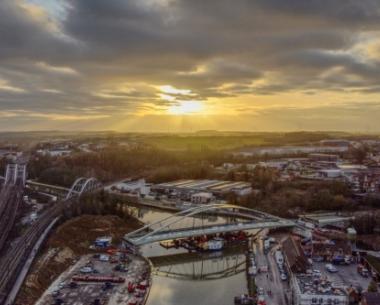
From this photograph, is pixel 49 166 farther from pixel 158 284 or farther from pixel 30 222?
pixel 158 284

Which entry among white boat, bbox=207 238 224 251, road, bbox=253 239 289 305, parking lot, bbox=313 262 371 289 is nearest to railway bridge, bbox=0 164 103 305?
white boat, bbox=207 238 224 251

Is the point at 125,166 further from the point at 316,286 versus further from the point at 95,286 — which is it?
the point at 316,286

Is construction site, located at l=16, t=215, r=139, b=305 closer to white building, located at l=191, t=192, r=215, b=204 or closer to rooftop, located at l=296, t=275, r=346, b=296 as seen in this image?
white building, located at l=191, t=192, r=215, b=204

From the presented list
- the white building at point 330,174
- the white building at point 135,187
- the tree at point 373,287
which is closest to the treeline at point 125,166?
the white building at point 135,187

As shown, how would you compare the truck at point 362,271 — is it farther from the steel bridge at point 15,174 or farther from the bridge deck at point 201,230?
the steel bridge at point 15,174

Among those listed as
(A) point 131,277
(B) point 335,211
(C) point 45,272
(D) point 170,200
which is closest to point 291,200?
(B) point 335,211
